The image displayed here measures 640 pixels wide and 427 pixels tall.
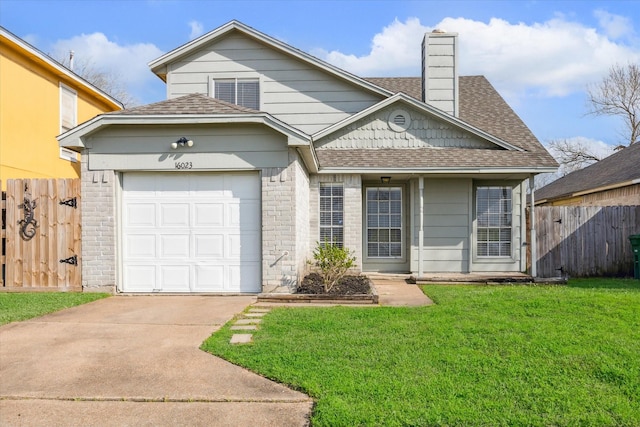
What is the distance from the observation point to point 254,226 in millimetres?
8859

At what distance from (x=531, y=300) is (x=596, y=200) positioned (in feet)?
43.3

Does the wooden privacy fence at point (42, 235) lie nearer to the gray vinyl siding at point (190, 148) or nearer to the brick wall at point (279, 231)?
the gray vinyl siding at point (190, 148)

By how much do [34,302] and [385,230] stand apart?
803cm

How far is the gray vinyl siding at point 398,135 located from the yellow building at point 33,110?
732 cm

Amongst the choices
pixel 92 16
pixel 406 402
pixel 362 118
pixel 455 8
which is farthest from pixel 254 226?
pixel 455 8

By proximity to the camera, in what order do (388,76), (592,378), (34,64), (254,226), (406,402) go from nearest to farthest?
(406,402) < (592,378) < (254,226) < (34,64) < (388,76)

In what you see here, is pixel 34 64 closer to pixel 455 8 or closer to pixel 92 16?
pixel 92 16

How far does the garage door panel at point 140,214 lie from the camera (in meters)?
8.95

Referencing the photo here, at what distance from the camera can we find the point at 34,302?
7.80 m

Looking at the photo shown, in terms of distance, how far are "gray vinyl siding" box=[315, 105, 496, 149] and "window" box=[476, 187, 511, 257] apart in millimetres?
1435

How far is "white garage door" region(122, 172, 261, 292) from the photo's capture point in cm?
888

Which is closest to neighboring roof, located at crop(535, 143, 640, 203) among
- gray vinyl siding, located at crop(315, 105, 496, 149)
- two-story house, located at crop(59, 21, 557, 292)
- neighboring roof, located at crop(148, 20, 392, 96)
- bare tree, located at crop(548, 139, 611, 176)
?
two-story house, located at crop(59, 21, 557, 292)

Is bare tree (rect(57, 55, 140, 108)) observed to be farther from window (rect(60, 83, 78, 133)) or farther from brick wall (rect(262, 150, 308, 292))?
brick wall (rect(262, 150, 308, 292))

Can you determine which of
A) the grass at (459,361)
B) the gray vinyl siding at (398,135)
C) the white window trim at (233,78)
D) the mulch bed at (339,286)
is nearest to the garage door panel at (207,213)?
the mulch bed at (339,286)
